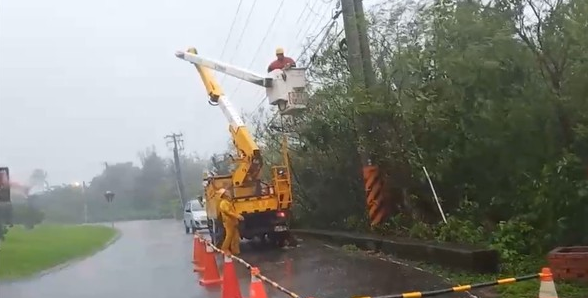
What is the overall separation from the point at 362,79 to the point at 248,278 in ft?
19.0

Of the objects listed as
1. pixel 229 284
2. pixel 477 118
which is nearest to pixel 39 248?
pixel 229 284

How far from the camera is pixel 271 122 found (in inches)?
1123

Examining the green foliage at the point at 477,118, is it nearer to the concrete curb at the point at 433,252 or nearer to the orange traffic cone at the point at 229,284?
the concrete curb at the point at 433,252

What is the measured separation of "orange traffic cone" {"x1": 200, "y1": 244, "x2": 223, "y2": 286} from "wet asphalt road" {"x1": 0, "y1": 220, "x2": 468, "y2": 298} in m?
0.24

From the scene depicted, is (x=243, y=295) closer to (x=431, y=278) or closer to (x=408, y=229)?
(x=431, y=278)

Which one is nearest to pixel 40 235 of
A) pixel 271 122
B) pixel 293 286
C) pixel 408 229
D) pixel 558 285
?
pixel 271 122

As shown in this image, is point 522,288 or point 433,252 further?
point 433,252

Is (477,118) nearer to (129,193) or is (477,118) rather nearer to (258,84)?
(258,84)

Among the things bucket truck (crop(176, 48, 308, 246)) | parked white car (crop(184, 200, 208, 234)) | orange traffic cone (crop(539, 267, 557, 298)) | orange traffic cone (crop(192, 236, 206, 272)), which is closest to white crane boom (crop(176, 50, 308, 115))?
bucket truck (crop(176, 48, 308, 246))

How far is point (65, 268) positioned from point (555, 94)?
16607 millimetres

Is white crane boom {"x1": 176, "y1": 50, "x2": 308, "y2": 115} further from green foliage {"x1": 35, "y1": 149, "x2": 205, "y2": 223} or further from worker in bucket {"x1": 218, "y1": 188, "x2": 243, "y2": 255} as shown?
green foliage {"x1": 35, "y1": 149, "x2": 205, "y2": 223}

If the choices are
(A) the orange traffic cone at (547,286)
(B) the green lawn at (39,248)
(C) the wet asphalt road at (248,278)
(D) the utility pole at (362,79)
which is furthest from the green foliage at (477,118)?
(B) the green lawn at (39,248)

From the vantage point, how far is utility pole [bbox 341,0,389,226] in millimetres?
17734

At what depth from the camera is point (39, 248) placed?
28297 mm
